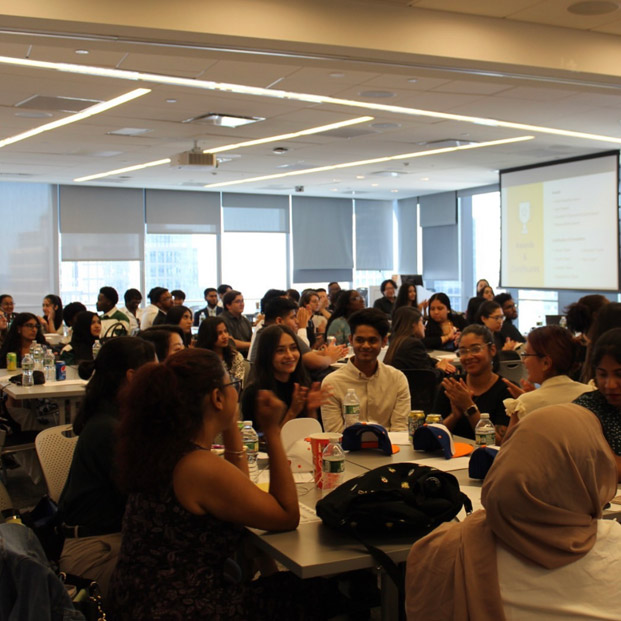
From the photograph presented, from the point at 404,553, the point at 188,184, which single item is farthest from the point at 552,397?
the point at 188,184

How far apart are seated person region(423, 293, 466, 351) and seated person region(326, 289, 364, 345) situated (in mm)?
749

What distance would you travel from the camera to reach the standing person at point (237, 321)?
28.5 feet

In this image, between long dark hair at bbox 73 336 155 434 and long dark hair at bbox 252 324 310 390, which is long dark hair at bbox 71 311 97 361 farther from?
long dark hair at bbox 73 336 155 434

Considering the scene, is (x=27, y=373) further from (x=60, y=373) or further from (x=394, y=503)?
(x=394, y=503)

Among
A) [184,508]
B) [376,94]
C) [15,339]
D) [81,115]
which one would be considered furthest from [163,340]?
[81,115]

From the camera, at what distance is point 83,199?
47.5 feet

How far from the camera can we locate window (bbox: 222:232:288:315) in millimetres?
16156

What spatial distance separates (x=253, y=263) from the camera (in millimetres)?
16422

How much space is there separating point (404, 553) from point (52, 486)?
1779mm

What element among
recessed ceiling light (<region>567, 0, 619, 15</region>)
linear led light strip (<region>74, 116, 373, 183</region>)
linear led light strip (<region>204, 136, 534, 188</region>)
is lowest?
linear led light strip (<region>74, 116, 373, 183</region>)

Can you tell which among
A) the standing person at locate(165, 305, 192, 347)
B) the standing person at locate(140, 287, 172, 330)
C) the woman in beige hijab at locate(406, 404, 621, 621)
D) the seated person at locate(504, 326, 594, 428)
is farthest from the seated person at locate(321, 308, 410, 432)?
the standing person at locate(140, 287, 172, 330)

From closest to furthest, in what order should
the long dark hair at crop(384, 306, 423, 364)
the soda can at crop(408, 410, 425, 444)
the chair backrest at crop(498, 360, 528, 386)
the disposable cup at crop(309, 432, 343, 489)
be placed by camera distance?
the disposable cup at crop(309, 432, 343, 489), the soda can at crop(408, 410, 425, 444), the long dark hair at crop(384, 306, 423, 364), the chair backrest at crop(498, 360, 528, 386)

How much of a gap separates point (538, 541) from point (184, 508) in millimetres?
1051

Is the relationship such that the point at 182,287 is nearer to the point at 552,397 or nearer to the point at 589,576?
the point at 552,397
